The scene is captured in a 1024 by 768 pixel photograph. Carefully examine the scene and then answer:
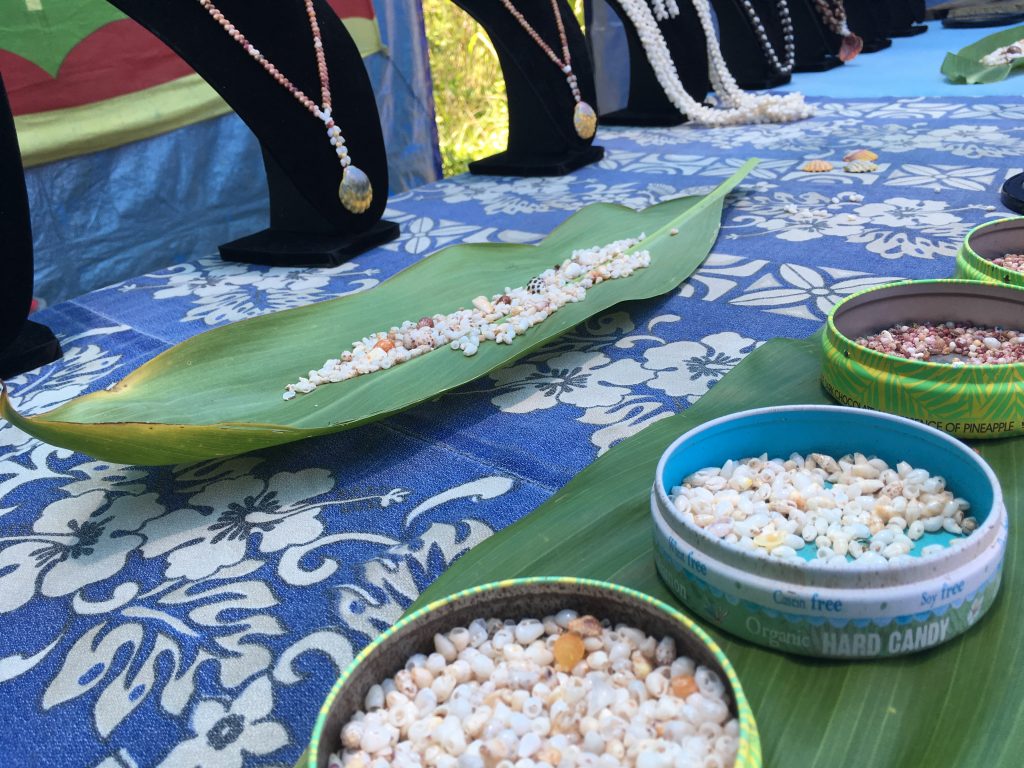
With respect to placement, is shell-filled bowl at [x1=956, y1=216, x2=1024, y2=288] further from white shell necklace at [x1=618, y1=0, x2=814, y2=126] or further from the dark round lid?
white shell necklace at [x1=618, y1=0, x2=814, y2=126]

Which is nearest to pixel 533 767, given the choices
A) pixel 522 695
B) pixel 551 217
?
pixel 522 695

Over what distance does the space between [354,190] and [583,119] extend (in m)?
0.55

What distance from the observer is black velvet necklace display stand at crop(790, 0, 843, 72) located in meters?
2.33

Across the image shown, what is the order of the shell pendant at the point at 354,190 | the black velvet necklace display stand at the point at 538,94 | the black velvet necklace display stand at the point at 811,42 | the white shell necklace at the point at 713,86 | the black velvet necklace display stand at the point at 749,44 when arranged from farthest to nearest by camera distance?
the black velvet necklace display stand at the point at 811,42, the black velvet necklace display stand at the point at 749,44, the white shell necklace at the point at 713,86, the black velvet necklace display stand at the point at 538,94, the shell pendant at the point at 354,190

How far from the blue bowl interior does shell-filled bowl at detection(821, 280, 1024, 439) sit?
71mm

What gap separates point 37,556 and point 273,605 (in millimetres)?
194

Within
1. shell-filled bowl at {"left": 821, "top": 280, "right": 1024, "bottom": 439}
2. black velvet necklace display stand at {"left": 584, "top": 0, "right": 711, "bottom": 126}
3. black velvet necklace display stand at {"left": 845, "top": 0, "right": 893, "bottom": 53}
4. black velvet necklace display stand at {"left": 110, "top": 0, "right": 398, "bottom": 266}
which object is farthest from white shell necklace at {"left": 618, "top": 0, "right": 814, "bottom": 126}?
shell-filled bowl at {"left": 821, "top": 280, "right": 1024, "bottom": 439}

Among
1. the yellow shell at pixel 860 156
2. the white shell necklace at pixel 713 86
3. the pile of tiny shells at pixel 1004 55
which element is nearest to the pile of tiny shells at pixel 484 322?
the yellow shell at pixel 860 156

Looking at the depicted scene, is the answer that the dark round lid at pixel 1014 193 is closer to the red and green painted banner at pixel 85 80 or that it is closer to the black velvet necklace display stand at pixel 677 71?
the black velvet necklace display stand at pixel 677 71

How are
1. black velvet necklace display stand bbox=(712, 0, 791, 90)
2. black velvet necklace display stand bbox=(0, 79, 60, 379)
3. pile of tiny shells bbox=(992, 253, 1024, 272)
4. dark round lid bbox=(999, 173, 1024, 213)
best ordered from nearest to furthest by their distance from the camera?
1. pile of tiny shells bbox=(992, 253, 1024, 272)
2. black velvet necklace display stand bbox=(0, 79, 60, 379)
3. dark round lid bbox=(999, 173, 1024, 213)
4. black velvet necklace display stand bbox=(712, 0, 791, 90)

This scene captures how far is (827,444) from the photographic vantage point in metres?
0.52

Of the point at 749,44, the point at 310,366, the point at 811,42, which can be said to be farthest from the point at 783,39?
the point at 310,366

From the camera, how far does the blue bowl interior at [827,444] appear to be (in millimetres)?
461

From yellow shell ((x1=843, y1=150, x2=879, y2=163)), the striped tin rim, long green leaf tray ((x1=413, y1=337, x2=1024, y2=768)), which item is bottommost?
long green leaf tray ((x1=413, y1=337, x2=1024, y2=768))
